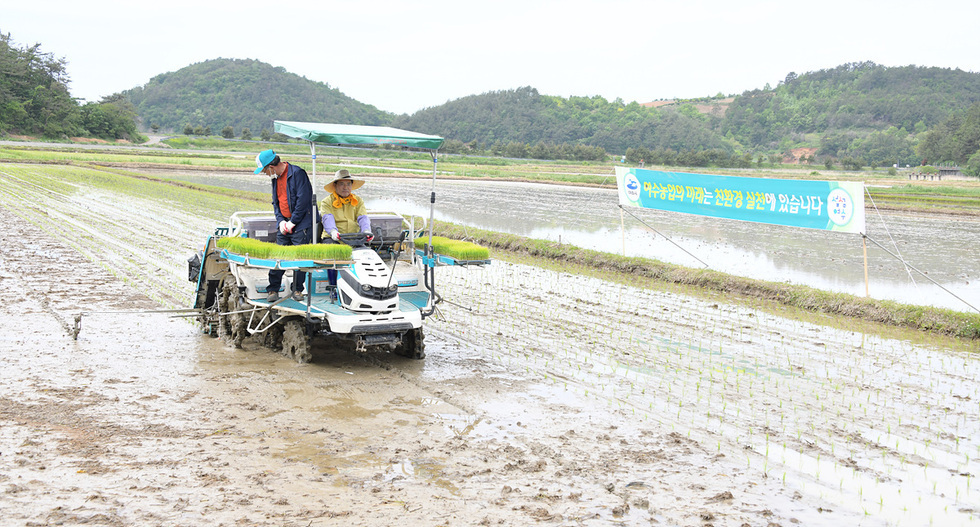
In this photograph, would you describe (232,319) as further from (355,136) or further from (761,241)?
(761,241)

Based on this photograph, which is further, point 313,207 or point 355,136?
point 313,207

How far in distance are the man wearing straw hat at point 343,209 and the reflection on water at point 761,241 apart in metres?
7.64

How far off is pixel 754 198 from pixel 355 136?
7.87 metres

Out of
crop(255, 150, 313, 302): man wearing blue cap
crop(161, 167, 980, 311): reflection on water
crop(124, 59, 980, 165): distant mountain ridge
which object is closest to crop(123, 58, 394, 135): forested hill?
crop(124, 59, 980, 165): distant mountain ridge

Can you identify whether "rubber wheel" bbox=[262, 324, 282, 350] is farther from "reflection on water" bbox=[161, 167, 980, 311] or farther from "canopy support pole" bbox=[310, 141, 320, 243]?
"reflection on water" bbox=[161, 167, 980, 311]

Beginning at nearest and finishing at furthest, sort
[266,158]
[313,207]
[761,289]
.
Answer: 1. [313,207]
2. [266,158]
3. [761,289]

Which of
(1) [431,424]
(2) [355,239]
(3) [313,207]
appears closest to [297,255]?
(3) [313,207]

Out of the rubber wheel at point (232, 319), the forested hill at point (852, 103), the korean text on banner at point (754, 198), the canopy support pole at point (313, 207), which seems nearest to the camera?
the canopy support pole at point (313, 207)

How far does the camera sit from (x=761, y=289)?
11.5 metres

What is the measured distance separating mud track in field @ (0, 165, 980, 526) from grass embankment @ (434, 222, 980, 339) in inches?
51.0

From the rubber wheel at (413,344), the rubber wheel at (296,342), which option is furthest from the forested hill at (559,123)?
the rubber wheel at (296,342)

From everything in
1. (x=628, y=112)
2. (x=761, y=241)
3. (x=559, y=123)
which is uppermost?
(x=628, y=112)

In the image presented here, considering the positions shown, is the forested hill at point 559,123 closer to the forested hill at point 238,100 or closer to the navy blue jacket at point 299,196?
the forested hill at point 238,100

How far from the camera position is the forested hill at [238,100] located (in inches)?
4498
